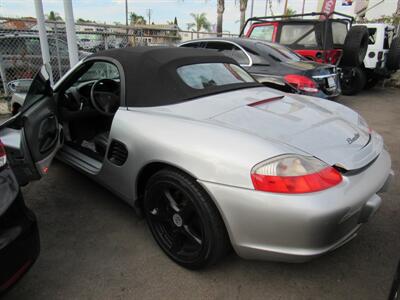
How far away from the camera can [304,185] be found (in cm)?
164

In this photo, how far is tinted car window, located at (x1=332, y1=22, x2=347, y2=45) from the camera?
829 centimetres

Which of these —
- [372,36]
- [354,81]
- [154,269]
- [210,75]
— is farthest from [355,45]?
[154,269]

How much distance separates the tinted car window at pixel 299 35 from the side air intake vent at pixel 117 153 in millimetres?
6958

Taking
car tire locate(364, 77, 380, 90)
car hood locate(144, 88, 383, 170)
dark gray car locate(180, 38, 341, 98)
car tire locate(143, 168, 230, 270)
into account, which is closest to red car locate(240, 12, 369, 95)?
car tire locate(364, 77, 380, 90)

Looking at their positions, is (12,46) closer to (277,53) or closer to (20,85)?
(20,85)

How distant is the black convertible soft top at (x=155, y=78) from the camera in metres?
2.37

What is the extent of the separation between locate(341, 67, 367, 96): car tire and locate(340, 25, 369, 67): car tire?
660 millimetres

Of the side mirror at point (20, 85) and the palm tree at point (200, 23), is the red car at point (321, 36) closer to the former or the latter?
the side mirror at point (20, 85)

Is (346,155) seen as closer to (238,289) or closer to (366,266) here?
(366,266)

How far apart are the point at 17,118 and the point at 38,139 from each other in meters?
0.21

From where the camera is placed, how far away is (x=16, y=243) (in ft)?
5.11

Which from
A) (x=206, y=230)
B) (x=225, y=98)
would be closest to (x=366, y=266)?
(x=206, y=230)

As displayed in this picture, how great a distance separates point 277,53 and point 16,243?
5231mm

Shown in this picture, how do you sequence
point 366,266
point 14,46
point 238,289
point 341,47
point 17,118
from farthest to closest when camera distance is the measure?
Answer: point 341,47
point 14,46
point 17,118
point 366,266
point 238,289
